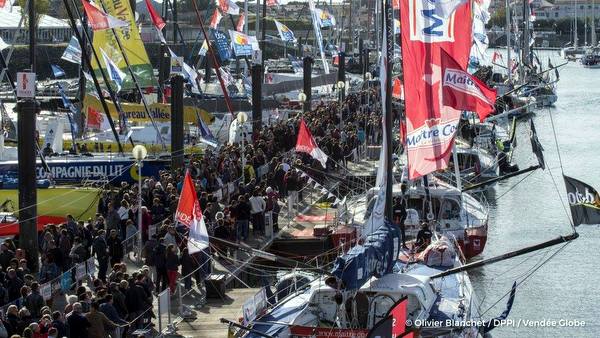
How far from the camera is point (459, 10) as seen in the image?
89.1 ft

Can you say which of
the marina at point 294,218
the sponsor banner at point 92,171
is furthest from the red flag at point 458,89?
the sponsor banner at point 92,171

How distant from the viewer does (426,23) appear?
2541 centimetres

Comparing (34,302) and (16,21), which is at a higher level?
(16,21)

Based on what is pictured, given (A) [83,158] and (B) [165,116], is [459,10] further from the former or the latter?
(B) [165,116]

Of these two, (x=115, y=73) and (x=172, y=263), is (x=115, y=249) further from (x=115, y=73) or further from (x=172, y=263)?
(x=115, y=73)

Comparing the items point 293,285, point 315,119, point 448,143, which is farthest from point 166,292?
point 315,119

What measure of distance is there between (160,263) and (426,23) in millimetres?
7262

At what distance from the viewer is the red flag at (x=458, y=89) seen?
24.3 m

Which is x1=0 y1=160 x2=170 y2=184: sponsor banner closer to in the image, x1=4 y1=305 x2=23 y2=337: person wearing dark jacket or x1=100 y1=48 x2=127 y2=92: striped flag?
x1=100 y1=48 x2=127 y2=92: striped flag

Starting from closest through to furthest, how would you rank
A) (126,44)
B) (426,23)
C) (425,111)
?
(425,111) < (426,23) < (126,44)

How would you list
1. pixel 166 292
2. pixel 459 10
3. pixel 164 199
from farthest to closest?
pixel 164 199, pixel 459 10, pixel 166 292

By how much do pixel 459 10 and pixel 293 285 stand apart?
7630 millimetres

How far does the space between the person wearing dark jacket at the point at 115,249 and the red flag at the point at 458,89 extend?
7.59m

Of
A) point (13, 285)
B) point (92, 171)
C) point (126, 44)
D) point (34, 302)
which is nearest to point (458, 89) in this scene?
point (34, 302)
